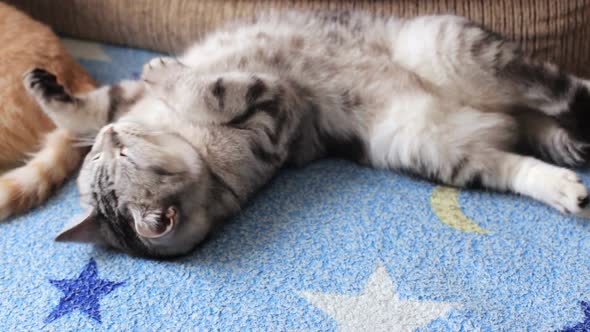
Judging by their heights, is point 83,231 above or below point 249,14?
below

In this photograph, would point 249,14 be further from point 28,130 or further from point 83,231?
point 83,231

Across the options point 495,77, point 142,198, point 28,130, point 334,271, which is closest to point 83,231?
point 142,198

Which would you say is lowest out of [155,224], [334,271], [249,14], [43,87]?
[334,271]

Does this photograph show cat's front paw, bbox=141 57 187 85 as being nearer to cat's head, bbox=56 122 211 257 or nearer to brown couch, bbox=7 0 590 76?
cat's head, bbox=56 122 211 257

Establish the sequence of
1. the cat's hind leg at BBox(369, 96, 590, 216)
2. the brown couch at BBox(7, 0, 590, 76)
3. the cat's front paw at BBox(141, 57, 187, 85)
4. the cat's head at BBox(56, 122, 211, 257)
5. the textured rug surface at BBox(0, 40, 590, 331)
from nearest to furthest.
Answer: the textured rug surface at BBox(0, 40, 590, 331) < the cat's head at BBox(56, 122, 211, 257) < the cat's hind leg at BBox(369, 96, 590, 216) < the cat's front paw at BBox(141, 57, 187, 85) < the brown couch at BBox(7, 0, 590, 76)

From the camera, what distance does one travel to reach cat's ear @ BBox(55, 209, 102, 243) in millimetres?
1146

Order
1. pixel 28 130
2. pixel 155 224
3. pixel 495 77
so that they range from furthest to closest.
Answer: pixel 28 130, pixel 495 77, pixel 155 224

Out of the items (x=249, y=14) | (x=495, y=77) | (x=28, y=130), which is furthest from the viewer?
(x=249, y=14)

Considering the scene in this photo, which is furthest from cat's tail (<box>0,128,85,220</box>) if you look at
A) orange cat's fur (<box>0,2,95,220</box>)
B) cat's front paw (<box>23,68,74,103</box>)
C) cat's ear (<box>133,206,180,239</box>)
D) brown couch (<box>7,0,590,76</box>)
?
brown couch (<box>7,0,590,76</box>)

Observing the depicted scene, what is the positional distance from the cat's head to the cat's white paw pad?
2.73 ft

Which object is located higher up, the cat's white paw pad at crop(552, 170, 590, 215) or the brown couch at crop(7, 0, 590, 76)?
the brown couch at crop(7, 0, 590, 76)

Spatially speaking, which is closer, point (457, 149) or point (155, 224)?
point (155, 224)

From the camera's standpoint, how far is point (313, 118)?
1.43m

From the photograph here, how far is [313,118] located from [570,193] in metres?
0.67
